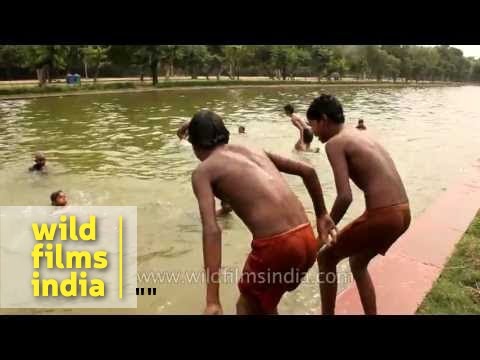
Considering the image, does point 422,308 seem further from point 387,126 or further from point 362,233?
point 387,126

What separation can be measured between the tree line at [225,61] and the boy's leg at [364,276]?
15906 millimetres

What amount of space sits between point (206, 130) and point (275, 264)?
3.17ft

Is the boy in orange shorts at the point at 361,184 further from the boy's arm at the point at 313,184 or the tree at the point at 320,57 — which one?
the tree at the point at 320,57

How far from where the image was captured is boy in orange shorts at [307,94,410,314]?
3.42m

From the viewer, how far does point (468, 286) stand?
4.32 meters

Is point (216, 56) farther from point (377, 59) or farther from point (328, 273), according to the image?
point (328, 273)

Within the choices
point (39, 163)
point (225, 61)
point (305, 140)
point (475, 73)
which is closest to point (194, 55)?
point (225, 61)

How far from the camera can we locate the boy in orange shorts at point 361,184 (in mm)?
3422

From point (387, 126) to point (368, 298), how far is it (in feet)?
59.2

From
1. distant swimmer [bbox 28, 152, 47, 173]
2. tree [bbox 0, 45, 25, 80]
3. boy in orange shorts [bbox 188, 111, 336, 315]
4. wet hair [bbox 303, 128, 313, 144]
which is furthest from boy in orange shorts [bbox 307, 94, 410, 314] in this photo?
tree [bbox 0, 45, 25, 80]
